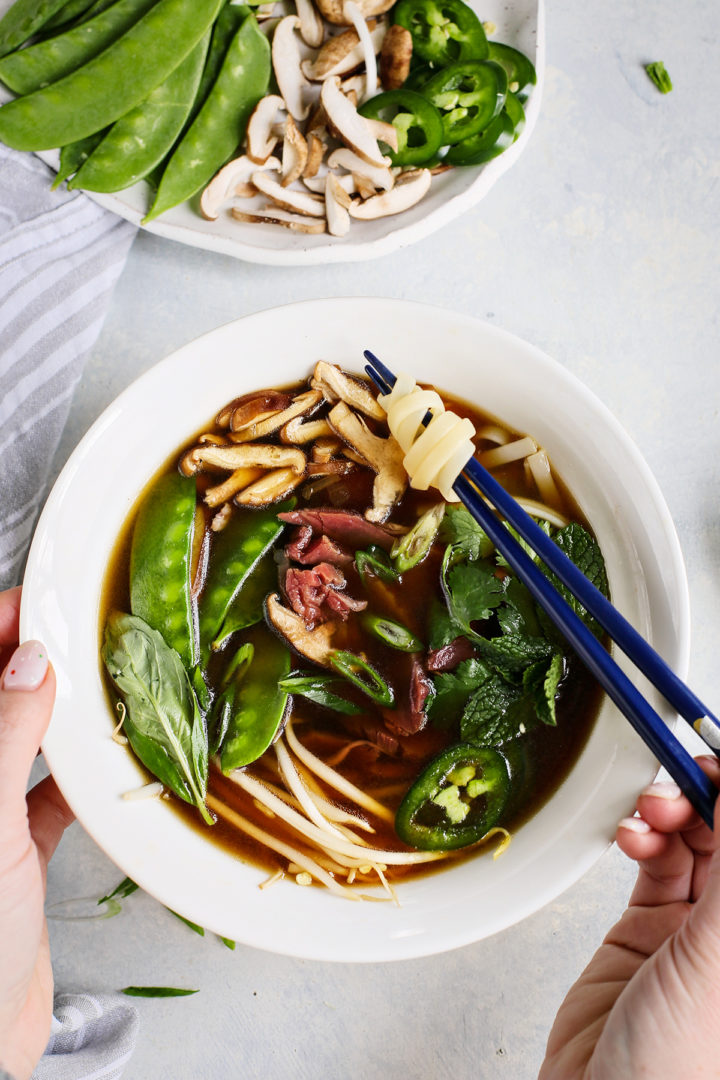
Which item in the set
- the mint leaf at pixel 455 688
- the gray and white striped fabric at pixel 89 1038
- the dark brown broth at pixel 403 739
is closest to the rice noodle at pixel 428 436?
the dark brown broth at pixel 403 739

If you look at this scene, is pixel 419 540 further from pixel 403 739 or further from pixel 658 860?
pixel 658 860

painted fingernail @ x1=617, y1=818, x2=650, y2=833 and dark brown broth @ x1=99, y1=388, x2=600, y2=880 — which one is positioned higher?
dark brown broth @ x1=99, y1=388, x2=600, y2=880

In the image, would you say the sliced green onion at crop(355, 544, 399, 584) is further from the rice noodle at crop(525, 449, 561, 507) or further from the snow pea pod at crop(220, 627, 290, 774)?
the rice noodle at crop(525, 449, 561, 507)

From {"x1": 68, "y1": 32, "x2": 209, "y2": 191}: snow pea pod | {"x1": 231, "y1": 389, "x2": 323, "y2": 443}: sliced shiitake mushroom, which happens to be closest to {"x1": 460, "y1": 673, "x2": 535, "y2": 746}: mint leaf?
{"x1": 231, "y1": 389, "x2": 323, "y2": 443}: sliced shiitake mushroom

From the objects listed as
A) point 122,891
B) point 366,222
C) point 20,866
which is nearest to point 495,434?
point 366,222

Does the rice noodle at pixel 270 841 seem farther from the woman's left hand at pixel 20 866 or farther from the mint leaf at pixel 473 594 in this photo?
the mint leaf at pixel 473 594

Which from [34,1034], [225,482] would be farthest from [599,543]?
[34,1034]
